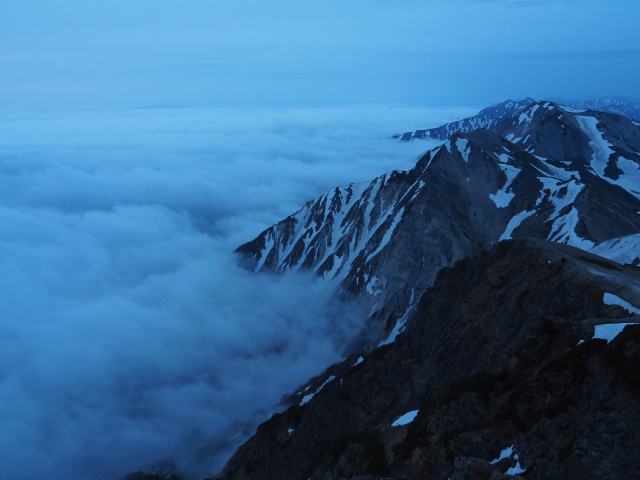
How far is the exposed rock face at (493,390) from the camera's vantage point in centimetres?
2706

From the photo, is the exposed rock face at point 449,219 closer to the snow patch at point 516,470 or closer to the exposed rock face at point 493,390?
the exposed rock face at point 493,390

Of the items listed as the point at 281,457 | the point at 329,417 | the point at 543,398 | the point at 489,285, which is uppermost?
the point at 543,398

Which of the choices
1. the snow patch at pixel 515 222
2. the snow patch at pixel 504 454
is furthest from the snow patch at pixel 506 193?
the snow patch at pixel 504 454

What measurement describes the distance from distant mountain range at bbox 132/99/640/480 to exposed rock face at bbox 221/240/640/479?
13 centimetres

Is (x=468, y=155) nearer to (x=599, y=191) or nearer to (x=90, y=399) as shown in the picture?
(x=599, y=191)

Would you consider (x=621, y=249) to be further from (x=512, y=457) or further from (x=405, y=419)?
(x=512, y=457)

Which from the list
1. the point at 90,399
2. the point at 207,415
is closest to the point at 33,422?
the point at 90,399

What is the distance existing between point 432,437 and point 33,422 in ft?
646

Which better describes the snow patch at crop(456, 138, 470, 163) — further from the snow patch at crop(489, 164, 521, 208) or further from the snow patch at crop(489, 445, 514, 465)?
the snow patch at crop(489, 445, 514, 465)

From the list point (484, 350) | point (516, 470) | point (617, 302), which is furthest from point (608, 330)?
point (484, 350)

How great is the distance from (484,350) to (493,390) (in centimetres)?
1445

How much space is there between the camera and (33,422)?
7466 inches

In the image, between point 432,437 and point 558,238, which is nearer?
point 432,437

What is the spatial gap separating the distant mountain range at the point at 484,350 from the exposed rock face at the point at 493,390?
5.1 inches
